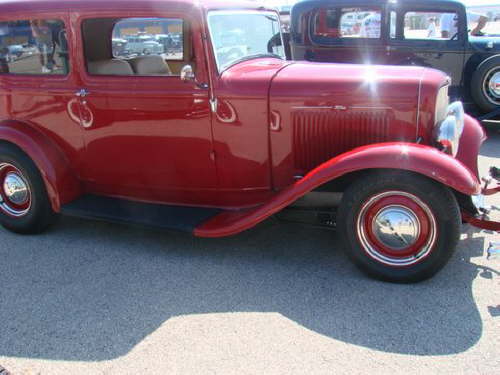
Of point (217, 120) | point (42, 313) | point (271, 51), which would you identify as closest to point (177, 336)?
point (42, 313)

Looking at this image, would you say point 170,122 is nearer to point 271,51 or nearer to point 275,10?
point 271,51

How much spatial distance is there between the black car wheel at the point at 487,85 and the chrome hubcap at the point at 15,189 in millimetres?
6046

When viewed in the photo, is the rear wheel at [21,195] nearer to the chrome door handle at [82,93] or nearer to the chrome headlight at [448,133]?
the chrome door handle at [82,93]

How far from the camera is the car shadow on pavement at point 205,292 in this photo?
105 inches

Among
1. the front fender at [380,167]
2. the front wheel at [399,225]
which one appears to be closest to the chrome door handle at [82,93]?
the front fender at [380,167]

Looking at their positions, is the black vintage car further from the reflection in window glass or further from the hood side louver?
the hood side louver

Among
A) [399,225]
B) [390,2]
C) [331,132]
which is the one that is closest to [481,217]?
[399,225]

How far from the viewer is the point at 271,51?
4176 millimetres

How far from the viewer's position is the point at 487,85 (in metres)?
6.98

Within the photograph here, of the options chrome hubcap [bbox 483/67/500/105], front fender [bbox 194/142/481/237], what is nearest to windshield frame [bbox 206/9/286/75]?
front fender [bbox 194/142/481/237]

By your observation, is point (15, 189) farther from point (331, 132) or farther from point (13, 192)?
point (331, 132)

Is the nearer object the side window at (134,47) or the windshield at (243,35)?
the windshield at (243,35)

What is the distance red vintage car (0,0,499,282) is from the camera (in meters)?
3.03

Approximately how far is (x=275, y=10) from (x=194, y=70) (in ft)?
4.53
